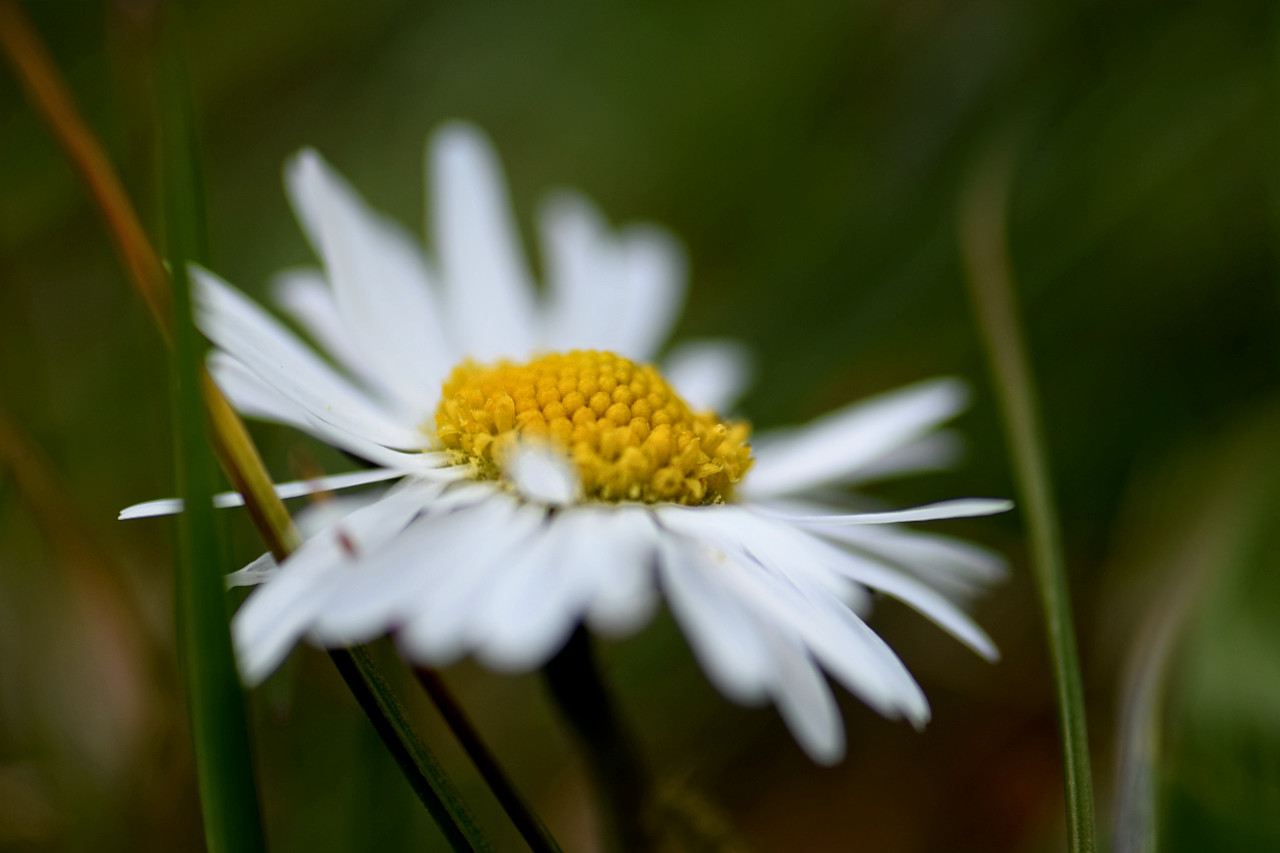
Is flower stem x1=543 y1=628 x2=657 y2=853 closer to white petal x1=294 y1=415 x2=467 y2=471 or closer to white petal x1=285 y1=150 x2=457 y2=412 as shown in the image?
white petal x1=294 y1=415 x2=467 y2=471

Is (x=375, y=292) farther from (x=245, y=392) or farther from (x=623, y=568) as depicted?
(x=623, y=568)

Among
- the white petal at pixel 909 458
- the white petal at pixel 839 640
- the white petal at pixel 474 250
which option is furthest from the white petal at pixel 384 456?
the white petal at pixel 909 458

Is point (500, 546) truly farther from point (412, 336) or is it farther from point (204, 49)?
point (204, 49)

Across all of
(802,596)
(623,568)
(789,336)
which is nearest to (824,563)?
(802,596)

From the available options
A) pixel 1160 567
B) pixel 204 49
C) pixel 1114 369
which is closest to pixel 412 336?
pixel 1160 567

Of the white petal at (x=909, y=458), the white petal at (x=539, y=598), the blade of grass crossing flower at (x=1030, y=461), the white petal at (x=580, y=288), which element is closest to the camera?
the white petal at (x=539, y=598)

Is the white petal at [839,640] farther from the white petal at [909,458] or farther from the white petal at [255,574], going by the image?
the white petal at [909,458]
